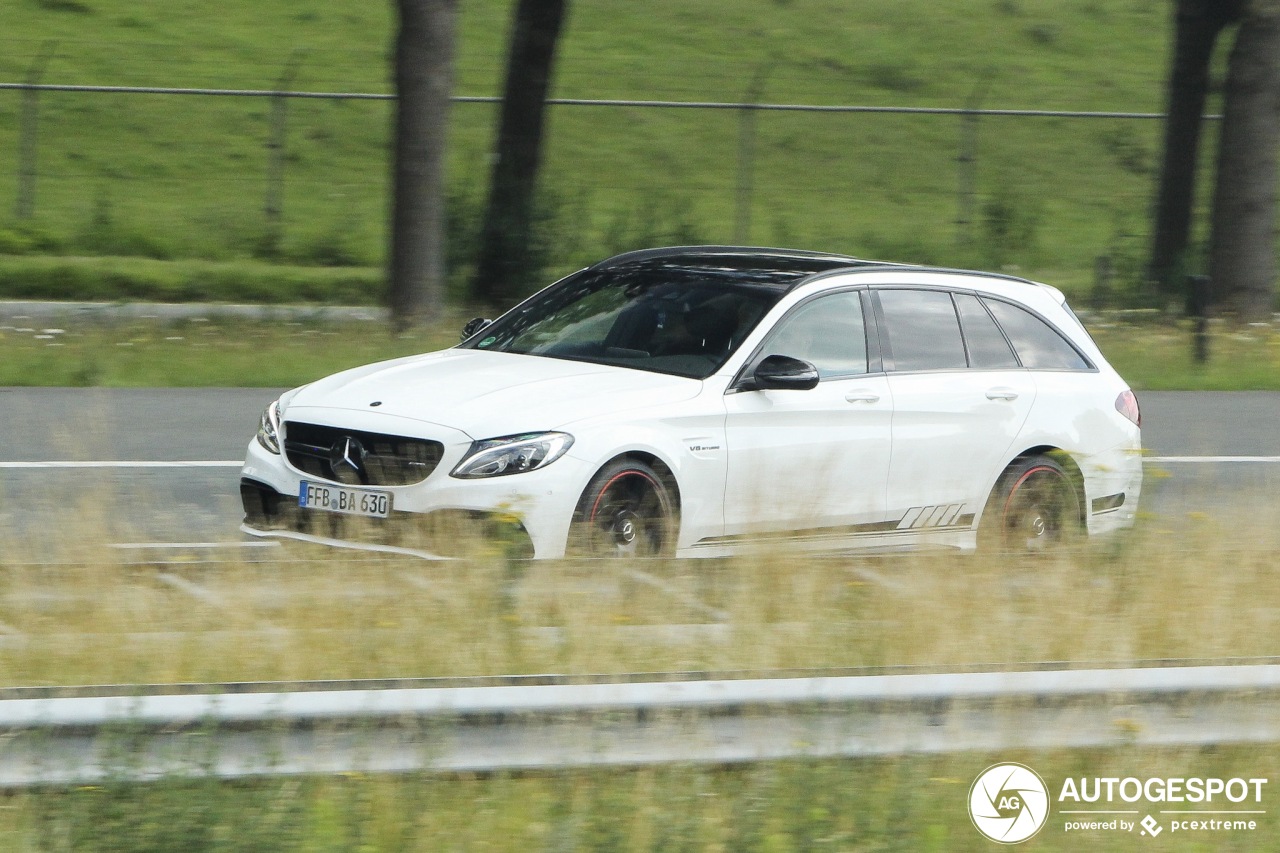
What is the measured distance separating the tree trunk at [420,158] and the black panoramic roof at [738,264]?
7.16 meters

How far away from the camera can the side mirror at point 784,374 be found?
7.60 m

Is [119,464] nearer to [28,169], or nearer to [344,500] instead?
[344,500]

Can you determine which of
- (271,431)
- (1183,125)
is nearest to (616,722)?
(271,431)

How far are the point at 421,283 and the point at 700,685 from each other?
1203cm

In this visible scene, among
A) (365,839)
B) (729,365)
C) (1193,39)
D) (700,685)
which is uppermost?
(1193,39)

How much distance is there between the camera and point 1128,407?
29.4ft

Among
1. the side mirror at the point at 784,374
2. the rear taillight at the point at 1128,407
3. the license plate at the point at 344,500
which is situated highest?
the side mirror at the point at 784,374

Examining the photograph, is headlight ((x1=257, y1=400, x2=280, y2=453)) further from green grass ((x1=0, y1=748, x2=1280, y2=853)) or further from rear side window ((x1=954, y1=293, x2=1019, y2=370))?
green grass ((x1=0, y1=748, x2=1280, y2=853))

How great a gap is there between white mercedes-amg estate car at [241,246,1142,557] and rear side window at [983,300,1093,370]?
12 millimetres

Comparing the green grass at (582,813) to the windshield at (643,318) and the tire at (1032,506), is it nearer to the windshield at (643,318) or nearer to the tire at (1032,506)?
the windshield at (643,318)

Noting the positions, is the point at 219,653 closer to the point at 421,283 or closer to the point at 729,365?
the point at 729,365

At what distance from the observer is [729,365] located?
7.71m

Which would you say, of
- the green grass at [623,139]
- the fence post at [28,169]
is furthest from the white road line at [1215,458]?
the fence post at [28,169]

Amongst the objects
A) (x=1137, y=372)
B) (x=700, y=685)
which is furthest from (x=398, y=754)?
(x=1137, y=372)
